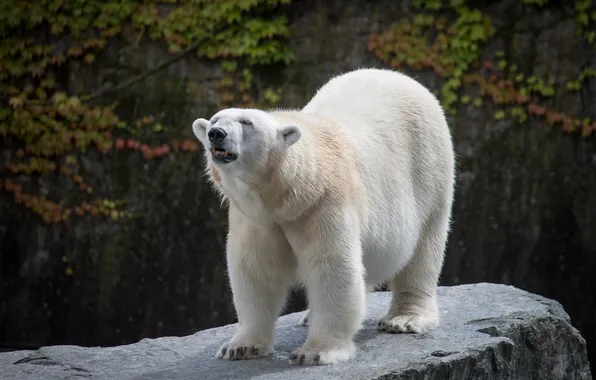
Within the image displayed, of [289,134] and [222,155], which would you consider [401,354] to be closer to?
[289,134]

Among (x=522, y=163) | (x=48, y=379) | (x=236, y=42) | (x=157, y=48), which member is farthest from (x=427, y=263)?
(x=157, y=48)

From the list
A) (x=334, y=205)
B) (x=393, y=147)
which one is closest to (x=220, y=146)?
(x=334, y=205)

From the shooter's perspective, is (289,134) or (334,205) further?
(334,205)

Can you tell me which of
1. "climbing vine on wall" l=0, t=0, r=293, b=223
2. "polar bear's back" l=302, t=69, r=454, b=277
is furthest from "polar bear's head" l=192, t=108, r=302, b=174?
"climbing vine on wall" l=0, t=0, r=293, b=223

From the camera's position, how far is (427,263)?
4.90 m

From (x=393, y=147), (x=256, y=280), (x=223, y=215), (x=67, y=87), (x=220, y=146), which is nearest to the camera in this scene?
(x=220, y=146)

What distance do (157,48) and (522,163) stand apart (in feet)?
12.4

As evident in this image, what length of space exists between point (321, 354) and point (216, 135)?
1.12 m

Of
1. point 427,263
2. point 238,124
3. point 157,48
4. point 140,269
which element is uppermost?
point 157,48

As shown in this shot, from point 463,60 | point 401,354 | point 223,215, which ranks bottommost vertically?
point 401,354

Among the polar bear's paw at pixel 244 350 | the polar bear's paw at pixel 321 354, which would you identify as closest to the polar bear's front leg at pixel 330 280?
the polar bear's paw at pixel 321 354

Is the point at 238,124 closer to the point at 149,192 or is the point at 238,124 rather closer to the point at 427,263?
the point at 427,263

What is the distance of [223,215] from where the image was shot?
8656 millimetres

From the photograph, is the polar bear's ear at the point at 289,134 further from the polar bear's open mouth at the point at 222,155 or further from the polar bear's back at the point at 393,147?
the polar bear's back at the point at 393,147
